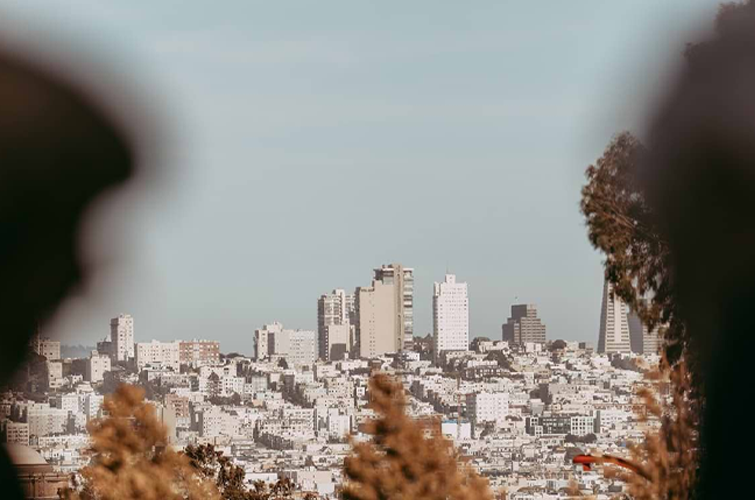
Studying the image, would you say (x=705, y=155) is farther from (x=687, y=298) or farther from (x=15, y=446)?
(x=15, y=446)

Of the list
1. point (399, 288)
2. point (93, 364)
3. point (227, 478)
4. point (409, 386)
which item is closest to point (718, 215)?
point (93, 364)

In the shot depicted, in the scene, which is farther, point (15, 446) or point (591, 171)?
point (591, 171)

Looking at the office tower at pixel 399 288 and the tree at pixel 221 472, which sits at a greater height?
the office tower at pixel 399 288

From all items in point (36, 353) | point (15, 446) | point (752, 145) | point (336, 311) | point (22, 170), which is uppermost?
point (336, 311)

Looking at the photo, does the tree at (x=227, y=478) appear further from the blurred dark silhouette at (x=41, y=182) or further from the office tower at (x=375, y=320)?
the office tower at (x=375, y=320)

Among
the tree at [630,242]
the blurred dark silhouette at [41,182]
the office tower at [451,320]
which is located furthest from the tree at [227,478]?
the office tower at [451,320]

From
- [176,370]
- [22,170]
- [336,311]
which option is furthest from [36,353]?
[336,311]

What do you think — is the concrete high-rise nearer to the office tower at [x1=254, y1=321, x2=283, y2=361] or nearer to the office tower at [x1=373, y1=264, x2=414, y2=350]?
the office tower at [x1=373, y1=264, x2=414, y2=350]
